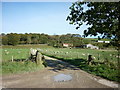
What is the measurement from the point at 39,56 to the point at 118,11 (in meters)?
10.0

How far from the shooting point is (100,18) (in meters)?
12.2

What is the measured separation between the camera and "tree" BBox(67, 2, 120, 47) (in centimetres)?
1123

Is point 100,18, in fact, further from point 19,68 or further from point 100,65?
point 19,68

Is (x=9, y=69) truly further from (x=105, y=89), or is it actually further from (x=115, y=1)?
(x=115, y=1)

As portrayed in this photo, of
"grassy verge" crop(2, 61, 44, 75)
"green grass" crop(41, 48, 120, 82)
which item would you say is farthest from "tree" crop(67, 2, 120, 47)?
"grassy verge" crop(2, 61, 44, 75)

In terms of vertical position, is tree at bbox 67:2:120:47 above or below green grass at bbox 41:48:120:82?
above

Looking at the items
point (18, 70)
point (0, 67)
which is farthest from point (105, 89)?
point (0, 67)

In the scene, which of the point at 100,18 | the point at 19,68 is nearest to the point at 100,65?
the point at 100,18

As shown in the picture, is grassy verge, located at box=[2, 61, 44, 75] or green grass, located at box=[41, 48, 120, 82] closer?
green grass, located at box=[41, 48, 120, 82]

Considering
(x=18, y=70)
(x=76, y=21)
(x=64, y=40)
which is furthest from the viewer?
(x=64, y=40)

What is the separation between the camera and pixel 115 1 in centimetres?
1100

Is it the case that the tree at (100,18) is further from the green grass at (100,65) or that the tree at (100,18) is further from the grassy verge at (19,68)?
the grassy verge at (19,68)

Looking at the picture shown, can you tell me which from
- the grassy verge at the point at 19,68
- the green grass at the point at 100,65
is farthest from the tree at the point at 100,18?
the grassy verge at the point at 19,68

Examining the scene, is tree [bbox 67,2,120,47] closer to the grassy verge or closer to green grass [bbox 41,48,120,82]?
green grass [bbox 41,48,120,82]
